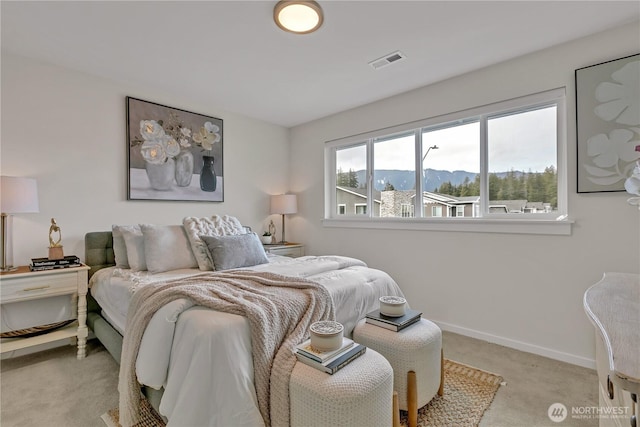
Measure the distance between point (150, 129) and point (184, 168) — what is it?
0.50m

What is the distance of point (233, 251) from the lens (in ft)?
8.26

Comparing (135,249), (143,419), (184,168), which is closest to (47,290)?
(135,249)

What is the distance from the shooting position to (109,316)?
2293 millimetres

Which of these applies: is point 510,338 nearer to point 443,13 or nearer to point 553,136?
point 553,136

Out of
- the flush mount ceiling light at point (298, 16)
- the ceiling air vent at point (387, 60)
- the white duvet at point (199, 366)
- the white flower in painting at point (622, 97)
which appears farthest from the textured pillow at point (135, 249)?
the white flower in painting at point (622, 97)

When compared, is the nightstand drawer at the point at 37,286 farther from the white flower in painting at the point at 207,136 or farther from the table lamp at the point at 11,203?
the white flower in painting at the point at 207,136

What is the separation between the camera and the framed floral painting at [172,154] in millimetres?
3033

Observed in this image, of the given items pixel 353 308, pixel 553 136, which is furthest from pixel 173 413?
pixel 553 136

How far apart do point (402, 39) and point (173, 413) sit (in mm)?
2625

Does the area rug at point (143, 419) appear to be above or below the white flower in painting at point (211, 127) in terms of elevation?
below

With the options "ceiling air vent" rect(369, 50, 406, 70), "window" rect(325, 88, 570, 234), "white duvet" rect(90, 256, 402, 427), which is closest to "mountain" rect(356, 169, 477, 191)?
"window" rect(325, 88, 570, 234)

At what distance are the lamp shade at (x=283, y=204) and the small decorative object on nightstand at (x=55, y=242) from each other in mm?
2227

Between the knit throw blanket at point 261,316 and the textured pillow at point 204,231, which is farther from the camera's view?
the textured pillow at point 204,231

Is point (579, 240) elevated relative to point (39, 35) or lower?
lower
